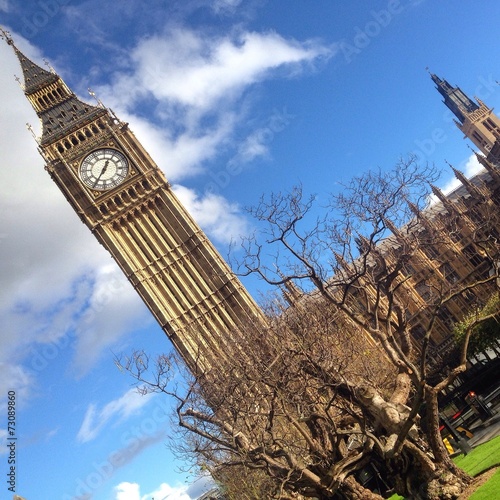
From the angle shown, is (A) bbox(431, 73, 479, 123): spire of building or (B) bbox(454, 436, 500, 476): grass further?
(A) bbox(431, 73, 479, 123): spire of building

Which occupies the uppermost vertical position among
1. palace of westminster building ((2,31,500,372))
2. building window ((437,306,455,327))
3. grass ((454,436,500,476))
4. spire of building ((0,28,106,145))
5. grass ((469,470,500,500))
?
spire of building ((0,28,106,145))

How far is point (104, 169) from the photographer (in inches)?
2474

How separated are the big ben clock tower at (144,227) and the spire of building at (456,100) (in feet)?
238

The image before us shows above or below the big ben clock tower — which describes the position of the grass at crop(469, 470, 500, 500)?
below

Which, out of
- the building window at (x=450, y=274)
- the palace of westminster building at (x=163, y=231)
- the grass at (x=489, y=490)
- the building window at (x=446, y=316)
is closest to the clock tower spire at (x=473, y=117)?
the palace of westminster building at (x=163, y=231)

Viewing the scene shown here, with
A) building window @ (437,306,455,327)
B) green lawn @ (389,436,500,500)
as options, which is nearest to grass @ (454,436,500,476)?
green lawn @ (389,436,500,500)

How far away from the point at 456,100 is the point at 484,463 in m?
109

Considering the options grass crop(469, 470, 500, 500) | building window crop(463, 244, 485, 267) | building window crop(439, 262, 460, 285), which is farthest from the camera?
building window crop(439, 262, 460, 285)

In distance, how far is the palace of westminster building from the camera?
189ft

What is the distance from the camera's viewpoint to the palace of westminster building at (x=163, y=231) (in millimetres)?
57625

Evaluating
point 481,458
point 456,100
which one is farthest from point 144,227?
point 456,100

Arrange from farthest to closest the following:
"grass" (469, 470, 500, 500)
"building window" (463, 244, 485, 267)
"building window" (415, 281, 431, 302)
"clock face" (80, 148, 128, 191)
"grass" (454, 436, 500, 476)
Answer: "building window" (463, 244, 485, 267) < "building window" (415, 281, 431, 302) < "clock face" (80, 148, 128, 191) < "grass" (454, 436, 500, 476) < "grass" (469, 470, 500, 500)

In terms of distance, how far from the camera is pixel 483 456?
702 inches

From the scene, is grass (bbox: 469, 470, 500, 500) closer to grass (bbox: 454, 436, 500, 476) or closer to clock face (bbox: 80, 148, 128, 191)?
grass (bbox: 454, 436, 500, 476)
